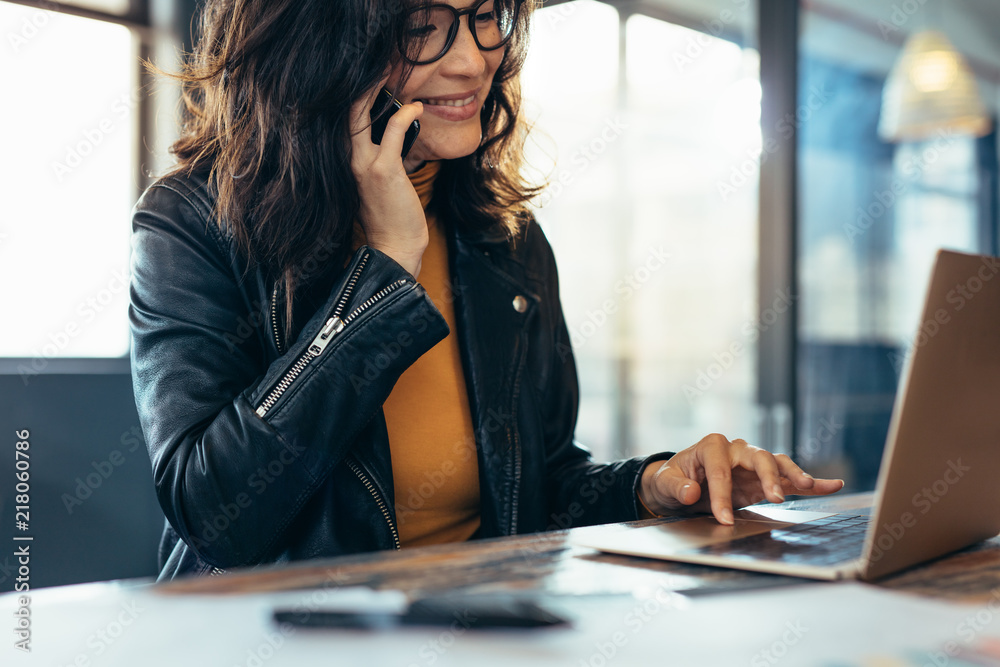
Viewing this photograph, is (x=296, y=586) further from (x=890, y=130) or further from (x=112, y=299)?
(x=890, y=130)

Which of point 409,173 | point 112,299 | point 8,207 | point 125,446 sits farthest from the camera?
point 112,299

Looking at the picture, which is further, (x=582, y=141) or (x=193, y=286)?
(x=582, y=141)

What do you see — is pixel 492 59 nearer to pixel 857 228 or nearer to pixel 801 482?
pixel 801 482

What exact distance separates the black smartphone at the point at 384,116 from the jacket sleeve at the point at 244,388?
20 cm

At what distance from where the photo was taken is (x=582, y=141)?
135 inches

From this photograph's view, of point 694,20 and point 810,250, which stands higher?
point 694,20

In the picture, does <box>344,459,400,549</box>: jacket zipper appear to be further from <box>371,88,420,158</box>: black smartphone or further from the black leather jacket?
<box>371,88,420,158</box>: black smartphone

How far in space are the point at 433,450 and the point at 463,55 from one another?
0.53m

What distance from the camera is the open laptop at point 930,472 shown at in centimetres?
55

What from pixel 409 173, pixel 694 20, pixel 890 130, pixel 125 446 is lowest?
pixel 125 446

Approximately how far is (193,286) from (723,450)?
2.11 ft

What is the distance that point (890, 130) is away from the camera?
2.78 meters

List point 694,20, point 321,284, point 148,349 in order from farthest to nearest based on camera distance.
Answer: point 694,20 < point 321,284 < point 148,349

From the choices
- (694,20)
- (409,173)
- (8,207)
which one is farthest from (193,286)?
(694,20)
